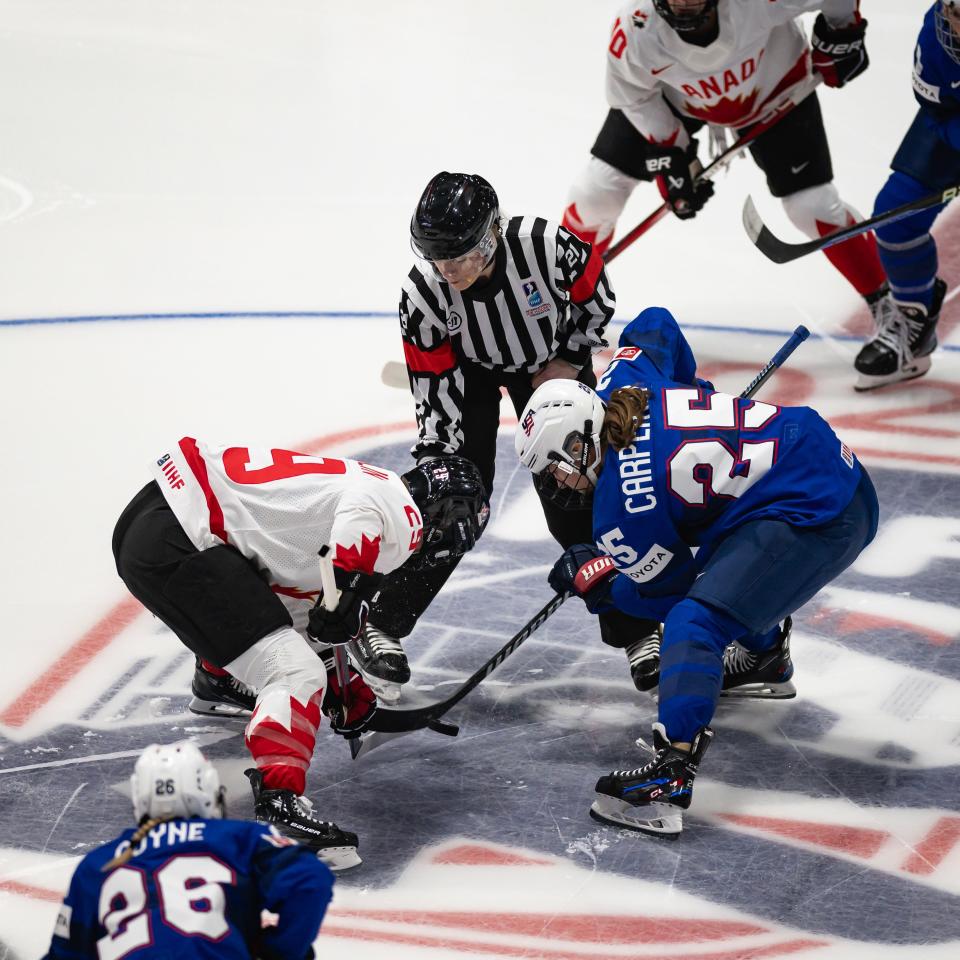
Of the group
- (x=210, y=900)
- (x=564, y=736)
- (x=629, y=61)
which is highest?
(x=629, y=61)

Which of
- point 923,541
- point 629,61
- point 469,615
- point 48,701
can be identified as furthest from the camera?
point 629,61

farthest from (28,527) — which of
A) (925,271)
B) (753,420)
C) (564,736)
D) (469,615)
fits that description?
(925,271)

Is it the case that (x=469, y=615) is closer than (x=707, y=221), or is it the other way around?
(x=469, y=615)

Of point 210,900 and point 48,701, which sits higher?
point 210,900

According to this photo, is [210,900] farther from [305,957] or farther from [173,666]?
[173,666]

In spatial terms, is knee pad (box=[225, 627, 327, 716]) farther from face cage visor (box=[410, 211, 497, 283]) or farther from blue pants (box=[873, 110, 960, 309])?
blue pants (box=[873, 110, 960, 309])

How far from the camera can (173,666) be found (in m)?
3.60

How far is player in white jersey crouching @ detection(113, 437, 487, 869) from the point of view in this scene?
2.78 metres

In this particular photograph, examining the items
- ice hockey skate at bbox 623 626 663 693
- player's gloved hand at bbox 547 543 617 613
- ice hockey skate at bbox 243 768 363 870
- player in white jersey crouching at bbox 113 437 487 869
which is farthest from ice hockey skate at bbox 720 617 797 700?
ice hockey skate at bbox 243 768 363 870

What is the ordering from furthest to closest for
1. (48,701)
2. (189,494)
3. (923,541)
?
(923,541) → (48,701) → (189,494)

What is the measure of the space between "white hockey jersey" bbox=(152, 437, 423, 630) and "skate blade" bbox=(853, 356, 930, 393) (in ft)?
7.73

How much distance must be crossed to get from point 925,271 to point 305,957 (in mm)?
3320

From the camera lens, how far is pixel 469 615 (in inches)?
149

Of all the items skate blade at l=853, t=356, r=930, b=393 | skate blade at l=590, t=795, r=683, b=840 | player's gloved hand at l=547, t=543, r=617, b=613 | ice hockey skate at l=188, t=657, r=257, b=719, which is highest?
player's gloved hand at l=547, t=543, r=617, b=613
